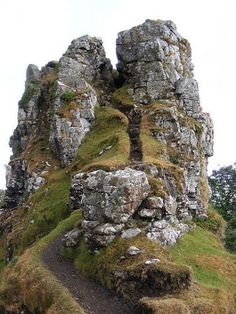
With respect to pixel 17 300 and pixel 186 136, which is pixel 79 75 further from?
pixel 17 300

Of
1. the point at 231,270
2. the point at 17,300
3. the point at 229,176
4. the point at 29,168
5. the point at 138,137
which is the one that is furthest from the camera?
the point at 229,176

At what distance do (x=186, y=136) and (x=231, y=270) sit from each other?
27.0m

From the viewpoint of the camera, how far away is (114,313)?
32344 millimetres

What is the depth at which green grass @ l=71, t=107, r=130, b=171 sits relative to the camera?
2096 inches

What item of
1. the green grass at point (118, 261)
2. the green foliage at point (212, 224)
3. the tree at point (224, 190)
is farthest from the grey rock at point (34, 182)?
the tree at point (224, 190)

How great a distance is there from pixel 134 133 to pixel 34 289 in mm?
34108

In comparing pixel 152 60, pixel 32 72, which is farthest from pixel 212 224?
pixel 32 72

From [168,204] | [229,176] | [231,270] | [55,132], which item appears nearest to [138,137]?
[55,132]

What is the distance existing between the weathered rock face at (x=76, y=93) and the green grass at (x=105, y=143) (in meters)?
1.63

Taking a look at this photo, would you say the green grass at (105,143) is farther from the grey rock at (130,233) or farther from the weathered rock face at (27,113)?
the weathered rock face at (27,113)

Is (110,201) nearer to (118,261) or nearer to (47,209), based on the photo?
(118,261)

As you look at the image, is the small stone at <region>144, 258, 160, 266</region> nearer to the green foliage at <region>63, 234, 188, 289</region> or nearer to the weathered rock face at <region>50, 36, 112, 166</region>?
the green foliage at <region>63, 234, 188, 289</region>

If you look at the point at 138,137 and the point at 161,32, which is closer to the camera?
the point at 138,137

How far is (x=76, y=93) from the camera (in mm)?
71875
